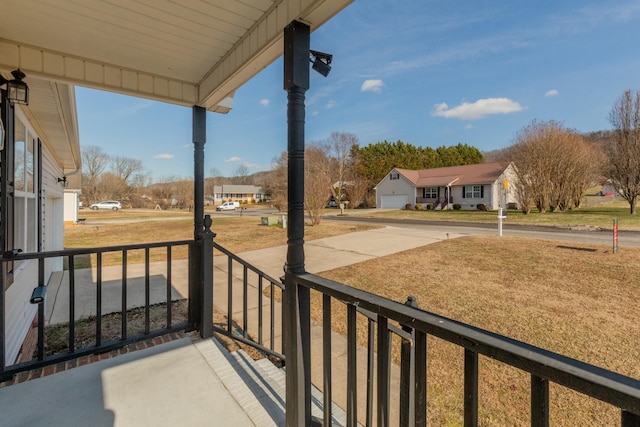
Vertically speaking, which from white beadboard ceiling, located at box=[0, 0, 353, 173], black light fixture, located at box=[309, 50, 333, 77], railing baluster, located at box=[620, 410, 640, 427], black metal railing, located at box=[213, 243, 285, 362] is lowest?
black metal railing, located at box=[213, 243, 285, 362]

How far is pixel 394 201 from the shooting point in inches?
1304

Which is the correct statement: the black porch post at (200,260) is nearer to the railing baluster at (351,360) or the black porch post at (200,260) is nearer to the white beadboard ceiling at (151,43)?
the white beadboard ceiling at (151,43)

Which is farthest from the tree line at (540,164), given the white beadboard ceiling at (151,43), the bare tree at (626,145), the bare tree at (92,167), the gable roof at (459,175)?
the white beadboard ceiling at (151,43)

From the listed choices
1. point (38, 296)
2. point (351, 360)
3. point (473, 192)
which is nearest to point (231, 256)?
point (38, 296)

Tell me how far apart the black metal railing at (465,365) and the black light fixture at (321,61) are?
1.22m

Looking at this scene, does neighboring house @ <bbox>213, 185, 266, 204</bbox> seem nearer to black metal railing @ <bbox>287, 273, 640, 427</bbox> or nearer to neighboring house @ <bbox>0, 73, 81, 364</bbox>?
neighboring house @ <bbox>0, 73, 81, 364</bbox>

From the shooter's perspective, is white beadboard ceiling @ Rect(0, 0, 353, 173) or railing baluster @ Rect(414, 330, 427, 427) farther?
white beadboard ceiling @ Rect(0, 0, 353, 173)

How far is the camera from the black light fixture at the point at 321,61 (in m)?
1.78

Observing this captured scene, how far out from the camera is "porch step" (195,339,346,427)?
1.85 meters

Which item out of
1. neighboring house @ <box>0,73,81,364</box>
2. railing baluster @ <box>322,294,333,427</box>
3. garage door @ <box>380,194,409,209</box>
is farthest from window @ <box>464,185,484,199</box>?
railing baluster @ <box>322,294,333,427</box>

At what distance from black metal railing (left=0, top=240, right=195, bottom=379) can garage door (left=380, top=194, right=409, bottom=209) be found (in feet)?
91.4

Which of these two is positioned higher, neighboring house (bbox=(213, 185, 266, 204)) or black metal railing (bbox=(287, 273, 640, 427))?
neighboring house (bbox=(213, 185, 266, 204))

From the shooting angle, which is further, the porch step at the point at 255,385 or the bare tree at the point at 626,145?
the bare tree at the point at 626,145

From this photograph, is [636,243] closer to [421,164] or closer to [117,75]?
[117,75]
